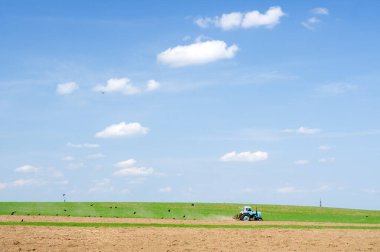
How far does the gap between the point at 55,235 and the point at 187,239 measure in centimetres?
997

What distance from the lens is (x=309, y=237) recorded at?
42.8 metres

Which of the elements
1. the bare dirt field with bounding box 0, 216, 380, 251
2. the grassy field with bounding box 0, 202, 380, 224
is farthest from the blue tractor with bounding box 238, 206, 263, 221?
the bare dirt field with bounding box 0, 216, 380, 251

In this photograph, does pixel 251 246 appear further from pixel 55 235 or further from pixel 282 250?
pixel 55 235

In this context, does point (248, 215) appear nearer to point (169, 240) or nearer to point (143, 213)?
point (143, 213)

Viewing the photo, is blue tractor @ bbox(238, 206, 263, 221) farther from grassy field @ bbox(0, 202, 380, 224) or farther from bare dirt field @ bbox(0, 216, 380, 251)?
bare dirt field @ bbox(0, 216, 380, 251)

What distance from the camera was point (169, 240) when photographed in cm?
3762

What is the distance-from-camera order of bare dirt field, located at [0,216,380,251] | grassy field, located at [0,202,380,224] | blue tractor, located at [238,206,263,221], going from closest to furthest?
bare dirt field, located at [0,216,380,251] < blue tractor, located at [238,206,263,221] < grassy field, located at [0,202,380,224]

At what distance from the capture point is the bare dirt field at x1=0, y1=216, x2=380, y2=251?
33.5 metres

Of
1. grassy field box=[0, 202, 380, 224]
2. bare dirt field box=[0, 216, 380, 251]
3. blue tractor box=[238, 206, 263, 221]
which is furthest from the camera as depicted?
grassy field box=[0, 202, 380, 224]

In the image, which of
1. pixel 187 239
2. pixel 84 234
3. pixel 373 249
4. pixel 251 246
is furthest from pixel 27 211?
pixel 373 249

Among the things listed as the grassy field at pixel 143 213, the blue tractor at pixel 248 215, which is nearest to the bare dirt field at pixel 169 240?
the blue tractor at pixel 248 215

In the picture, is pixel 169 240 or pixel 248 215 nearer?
pixel 169 240

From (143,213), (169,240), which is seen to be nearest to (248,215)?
(143,213)

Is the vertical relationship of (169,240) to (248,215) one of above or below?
below
